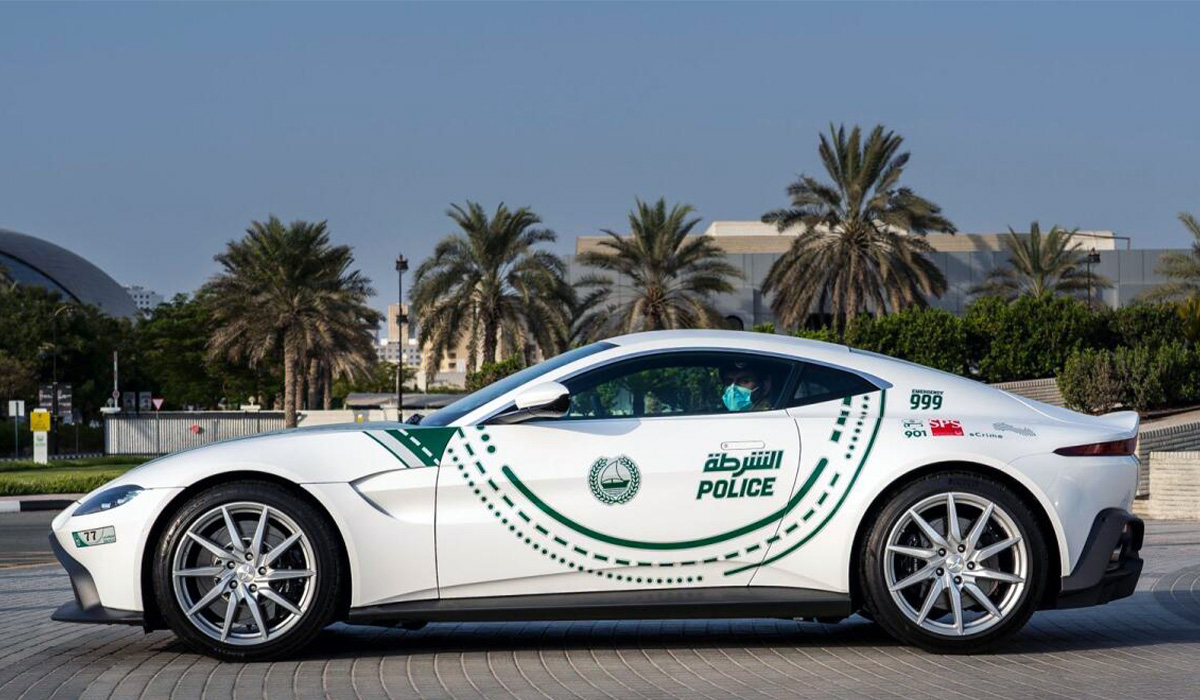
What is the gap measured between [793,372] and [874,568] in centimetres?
96

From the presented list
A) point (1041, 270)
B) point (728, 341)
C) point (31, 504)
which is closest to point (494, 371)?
point (1041, 270)

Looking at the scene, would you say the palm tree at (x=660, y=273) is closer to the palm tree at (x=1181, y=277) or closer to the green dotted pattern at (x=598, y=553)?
the palm tree at (x=1181, y=277)

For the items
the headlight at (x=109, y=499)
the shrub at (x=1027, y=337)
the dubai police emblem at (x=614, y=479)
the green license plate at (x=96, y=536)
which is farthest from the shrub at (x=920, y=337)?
the green license plate at (x=96, y=536)

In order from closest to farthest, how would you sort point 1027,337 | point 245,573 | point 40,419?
1. point 245,573
2. point 40,419
3. point 1027,337

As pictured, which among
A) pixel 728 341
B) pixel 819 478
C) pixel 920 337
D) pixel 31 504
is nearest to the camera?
pixel 819 478

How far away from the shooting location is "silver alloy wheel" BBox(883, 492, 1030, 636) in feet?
19.8

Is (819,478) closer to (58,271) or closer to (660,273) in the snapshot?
(660,273)

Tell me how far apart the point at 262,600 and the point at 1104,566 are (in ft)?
12.3

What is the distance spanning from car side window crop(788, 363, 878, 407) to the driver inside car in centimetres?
13

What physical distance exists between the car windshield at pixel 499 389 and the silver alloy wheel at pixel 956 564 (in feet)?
5.35

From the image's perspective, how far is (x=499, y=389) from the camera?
6.36 m

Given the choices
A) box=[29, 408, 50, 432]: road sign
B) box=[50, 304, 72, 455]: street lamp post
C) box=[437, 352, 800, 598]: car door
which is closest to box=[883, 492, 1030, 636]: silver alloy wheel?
box=[437, 352, 800, 598]: car door

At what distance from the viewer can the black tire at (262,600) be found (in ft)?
19.3

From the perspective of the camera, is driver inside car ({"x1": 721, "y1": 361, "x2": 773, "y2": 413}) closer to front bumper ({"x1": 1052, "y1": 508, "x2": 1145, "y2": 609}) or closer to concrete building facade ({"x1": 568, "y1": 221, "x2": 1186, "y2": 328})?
front bumper ({"x1": 1052, "y1": 508, "x2": 1145, "y2": 609})
